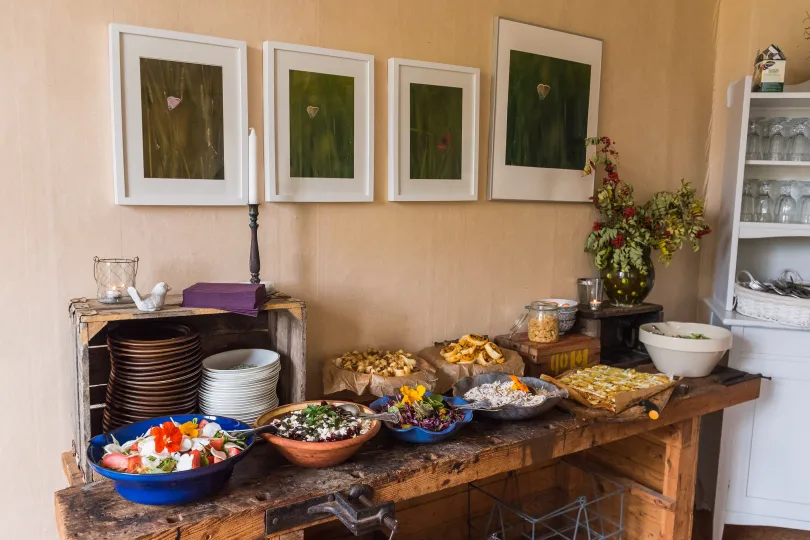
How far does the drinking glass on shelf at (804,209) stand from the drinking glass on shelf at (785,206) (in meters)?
0.04

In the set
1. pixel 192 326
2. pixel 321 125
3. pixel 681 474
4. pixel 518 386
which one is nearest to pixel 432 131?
pixel 321 125

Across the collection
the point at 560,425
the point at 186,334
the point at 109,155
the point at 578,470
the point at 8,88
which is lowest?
the point at 578,470

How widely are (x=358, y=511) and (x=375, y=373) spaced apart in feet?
2.10

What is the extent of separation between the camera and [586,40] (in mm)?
2682

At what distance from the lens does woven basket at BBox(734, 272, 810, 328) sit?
8.48 ft

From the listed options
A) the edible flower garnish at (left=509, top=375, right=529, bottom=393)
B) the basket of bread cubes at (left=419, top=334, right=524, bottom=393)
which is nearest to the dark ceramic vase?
the basket of bread cubes at (left=419, top=334, right=524, bottom=393)

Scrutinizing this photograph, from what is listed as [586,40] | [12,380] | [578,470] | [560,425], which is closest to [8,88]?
[12,380]

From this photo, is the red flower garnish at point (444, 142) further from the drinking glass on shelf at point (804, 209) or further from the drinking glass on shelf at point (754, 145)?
the drinking glass on shelf at point (804, 209)

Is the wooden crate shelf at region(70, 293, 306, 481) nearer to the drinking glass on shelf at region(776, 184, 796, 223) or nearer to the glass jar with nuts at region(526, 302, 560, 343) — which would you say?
the glass jar with nuts at region(526, 302, 560, 343)

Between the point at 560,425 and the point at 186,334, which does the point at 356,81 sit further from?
the point at 560,425

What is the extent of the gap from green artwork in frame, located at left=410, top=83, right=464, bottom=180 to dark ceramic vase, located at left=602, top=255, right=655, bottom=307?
2.83 ft

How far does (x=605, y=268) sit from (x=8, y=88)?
2255mm

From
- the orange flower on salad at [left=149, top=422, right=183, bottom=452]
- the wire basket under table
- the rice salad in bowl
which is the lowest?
the wire basket under table

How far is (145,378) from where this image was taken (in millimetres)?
1595
